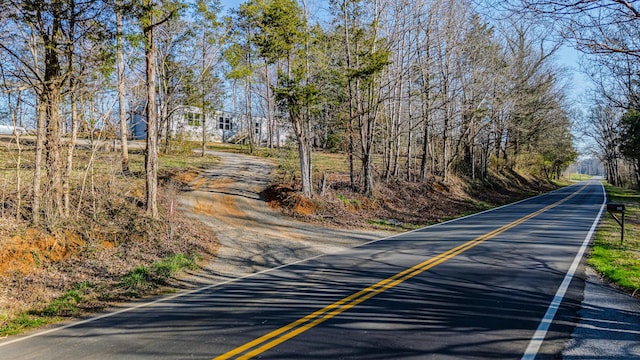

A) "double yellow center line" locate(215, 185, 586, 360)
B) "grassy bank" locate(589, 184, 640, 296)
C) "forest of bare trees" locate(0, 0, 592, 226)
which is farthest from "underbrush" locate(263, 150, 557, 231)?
"double yellow center line" locate(215, 185, 586, 360)

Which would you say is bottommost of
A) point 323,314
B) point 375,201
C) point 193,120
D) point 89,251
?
point 323,314

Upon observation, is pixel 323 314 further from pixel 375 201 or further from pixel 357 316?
pixel 375 201

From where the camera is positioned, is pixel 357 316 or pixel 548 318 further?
pixel 357 316

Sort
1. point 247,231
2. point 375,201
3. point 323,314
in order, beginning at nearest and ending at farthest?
point 323,314, point 247,231, point 375,201

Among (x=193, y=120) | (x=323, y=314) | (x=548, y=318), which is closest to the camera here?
(x=548, y=318)

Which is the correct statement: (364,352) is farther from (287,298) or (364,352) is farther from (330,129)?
(330,129)

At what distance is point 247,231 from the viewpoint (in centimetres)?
1461

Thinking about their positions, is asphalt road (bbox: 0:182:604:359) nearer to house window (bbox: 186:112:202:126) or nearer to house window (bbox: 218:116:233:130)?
house window (bbox: 186:112:202:126)

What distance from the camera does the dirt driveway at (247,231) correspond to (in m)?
10.6

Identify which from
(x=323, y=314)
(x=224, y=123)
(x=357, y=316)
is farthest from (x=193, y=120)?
(x=357, y=316)

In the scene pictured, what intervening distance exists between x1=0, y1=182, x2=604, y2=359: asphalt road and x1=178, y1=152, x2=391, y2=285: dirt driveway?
1.40 m

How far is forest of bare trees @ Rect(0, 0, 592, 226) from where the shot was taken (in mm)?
10336

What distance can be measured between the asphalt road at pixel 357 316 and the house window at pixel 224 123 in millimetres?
42221

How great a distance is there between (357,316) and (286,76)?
15127mm
